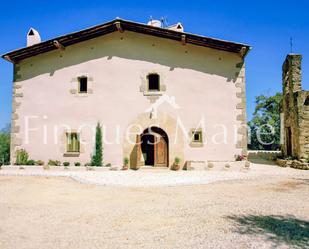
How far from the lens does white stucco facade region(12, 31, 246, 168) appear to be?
11539mm

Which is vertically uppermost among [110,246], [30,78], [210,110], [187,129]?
[30,78]

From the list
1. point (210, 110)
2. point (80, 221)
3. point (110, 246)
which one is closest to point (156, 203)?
point (80, 221)

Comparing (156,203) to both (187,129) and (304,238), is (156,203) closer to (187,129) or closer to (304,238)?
(304,238)

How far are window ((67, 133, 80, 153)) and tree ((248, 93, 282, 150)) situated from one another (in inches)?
778

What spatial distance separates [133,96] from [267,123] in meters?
18.6

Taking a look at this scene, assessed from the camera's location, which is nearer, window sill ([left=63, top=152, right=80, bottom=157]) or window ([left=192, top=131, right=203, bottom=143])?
window ([left=192, top=131, right=203, bottom=143])

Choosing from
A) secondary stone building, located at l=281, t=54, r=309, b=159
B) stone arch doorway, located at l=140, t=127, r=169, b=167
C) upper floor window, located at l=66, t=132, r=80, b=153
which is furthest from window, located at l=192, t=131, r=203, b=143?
upper floor window, located at l=66, t=132, r=80, b=153

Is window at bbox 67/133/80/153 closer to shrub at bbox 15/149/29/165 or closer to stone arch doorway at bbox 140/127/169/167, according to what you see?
shrub at bbox 15/149/29/165

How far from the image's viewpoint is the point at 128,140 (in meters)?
11.9

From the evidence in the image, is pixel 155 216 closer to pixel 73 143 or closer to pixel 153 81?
pixel 153 81

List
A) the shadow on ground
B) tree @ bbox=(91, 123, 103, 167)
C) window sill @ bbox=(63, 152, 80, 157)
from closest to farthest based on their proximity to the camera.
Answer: the shadow on ground < tree @ bbox=(91, 123, 103, 167) < window sill @ bbox=(63, 152, 80, 157)

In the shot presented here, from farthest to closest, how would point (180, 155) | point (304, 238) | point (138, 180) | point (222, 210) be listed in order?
point (180, 155), point (138, 180), point (222, 210), point (304, 238)

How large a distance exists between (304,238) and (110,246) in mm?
2588

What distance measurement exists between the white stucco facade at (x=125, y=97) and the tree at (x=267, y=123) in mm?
16700
